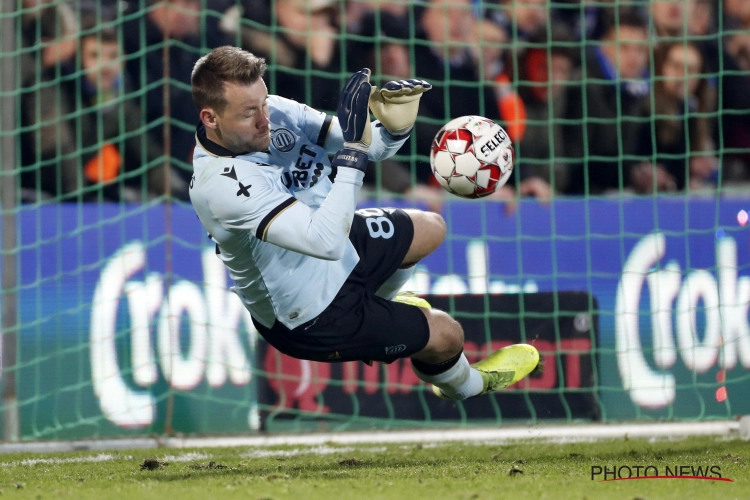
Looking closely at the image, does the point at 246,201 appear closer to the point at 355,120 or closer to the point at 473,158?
the point at 355,120

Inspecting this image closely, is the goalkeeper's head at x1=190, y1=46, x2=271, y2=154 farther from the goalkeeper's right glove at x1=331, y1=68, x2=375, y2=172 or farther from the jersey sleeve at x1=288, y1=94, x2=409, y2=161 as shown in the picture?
the jersey sleeve at x1=288, y1=94, x2=409, y2=161

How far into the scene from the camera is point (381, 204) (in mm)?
6746

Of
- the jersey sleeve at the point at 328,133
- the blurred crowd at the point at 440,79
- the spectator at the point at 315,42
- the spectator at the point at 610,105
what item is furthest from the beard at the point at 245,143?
the spectator at the point at 610,105

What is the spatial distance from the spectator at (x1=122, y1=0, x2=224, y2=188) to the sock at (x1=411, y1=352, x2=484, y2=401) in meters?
2.96

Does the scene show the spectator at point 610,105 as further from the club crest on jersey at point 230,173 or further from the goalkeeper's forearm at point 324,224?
the club crest on jersey at point 230,173

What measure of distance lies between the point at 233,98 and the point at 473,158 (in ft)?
3.52

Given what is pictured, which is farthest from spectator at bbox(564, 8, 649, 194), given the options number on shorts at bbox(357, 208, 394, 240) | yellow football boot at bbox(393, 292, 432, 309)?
number on shorts at bbox(357, 208, 394, 240)

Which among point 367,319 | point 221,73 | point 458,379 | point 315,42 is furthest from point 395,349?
point 315,42

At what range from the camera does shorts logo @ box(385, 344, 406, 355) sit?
4.61m

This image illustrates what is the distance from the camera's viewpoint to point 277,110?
182 inches

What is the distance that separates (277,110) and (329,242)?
0.76 metres

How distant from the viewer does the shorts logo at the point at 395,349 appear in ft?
15.1

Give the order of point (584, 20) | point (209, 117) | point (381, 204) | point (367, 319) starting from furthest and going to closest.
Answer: point (584, 20) → point (381, 204) → point (367, 319) → point (209, 117)

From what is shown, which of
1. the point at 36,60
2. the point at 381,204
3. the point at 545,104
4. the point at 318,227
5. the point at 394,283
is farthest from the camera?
the point at 545,104
